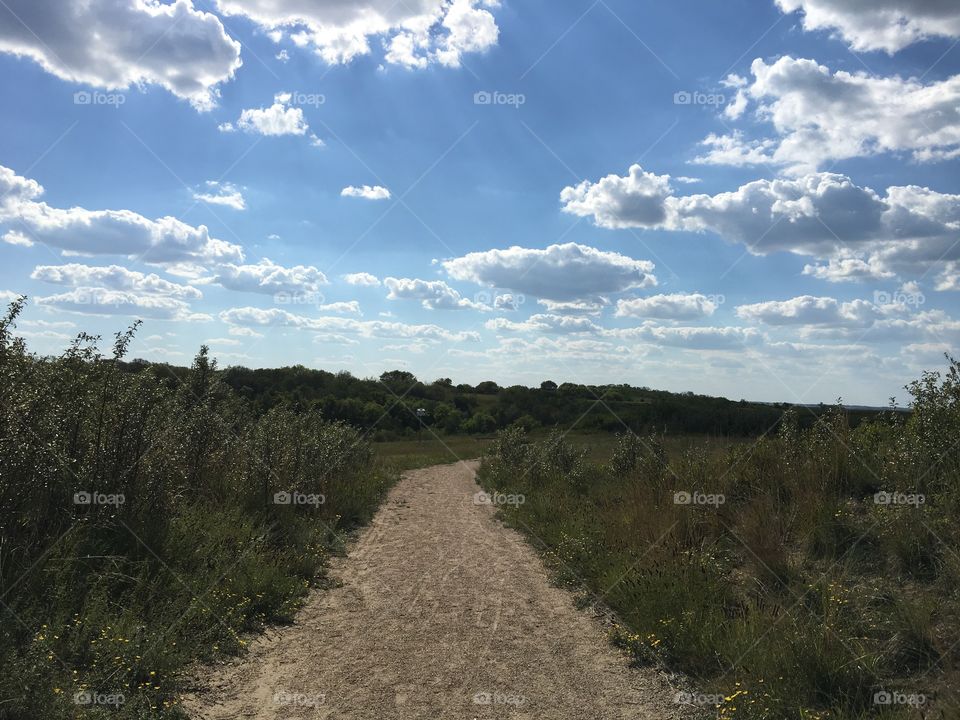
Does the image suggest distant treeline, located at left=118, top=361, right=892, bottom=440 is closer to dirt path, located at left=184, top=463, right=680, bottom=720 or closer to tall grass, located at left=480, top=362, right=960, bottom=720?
tall grass, located at left=480, top=362, right=960, bottom=720

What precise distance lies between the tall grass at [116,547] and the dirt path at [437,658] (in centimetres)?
45

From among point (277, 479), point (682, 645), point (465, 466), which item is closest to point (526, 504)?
point (277, 479)

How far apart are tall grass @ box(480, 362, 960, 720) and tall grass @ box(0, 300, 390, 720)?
12.2 ft

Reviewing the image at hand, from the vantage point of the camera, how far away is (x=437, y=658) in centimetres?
533

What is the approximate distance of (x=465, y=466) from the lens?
2969 cm

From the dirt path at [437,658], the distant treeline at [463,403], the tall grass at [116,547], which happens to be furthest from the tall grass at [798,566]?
the distant treeline at [463,403]

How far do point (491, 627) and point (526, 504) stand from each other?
717 cm

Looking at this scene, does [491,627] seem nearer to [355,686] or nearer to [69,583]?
[355,686]

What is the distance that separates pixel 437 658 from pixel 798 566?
367 cm

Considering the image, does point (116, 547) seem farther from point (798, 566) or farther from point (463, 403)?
point (463, 403)

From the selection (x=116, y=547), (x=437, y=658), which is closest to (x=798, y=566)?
(x=437, y=658)

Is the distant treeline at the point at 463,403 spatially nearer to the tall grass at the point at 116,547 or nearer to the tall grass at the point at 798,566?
the tall grass at the point at 798,566

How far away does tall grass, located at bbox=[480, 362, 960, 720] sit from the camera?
4336 mm

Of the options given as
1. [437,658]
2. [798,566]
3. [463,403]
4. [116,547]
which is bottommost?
[437,658]
